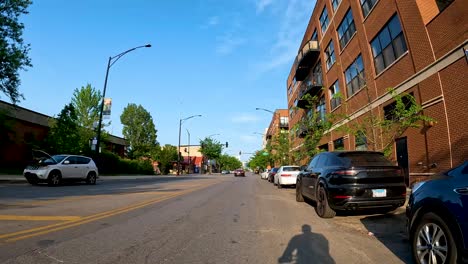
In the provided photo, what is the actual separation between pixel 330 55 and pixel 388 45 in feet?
40.1

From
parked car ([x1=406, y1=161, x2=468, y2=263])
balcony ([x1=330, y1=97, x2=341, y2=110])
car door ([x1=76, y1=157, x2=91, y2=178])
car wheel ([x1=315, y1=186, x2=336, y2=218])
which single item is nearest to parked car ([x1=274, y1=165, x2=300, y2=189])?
balcony ([x1=330, y1=97, x2=341, y2=110])

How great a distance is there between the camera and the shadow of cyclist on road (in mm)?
5039

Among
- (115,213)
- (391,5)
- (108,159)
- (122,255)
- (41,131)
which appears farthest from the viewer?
(108,159)

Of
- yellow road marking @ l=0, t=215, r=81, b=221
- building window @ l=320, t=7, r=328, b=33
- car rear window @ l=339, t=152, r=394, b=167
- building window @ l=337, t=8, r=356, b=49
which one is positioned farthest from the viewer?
building window @ l=320, t=7, r=328, b=33

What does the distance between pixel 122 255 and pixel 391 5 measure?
1763cm

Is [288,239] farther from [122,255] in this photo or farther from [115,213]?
[115,213]

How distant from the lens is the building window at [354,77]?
75.5 feet

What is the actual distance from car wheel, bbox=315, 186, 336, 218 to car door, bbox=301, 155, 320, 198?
1.00 m

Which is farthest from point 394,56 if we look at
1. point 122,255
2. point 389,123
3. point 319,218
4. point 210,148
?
point 210,148

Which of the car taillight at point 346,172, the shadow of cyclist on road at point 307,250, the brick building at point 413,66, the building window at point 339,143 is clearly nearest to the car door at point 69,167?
the brick building at point 413,66

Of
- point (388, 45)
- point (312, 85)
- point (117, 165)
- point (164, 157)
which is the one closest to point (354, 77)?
point (388, 45)

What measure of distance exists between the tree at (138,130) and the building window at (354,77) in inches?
2268

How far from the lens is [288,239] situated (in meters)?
6.44

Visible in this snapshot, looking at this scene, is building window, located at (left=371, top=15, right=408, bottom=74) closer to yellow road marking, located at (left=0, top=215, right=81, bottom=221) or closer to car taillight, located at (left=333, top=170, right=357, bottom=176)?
car taillight, located at (left=333, top=170, right=357, bottom=176)
